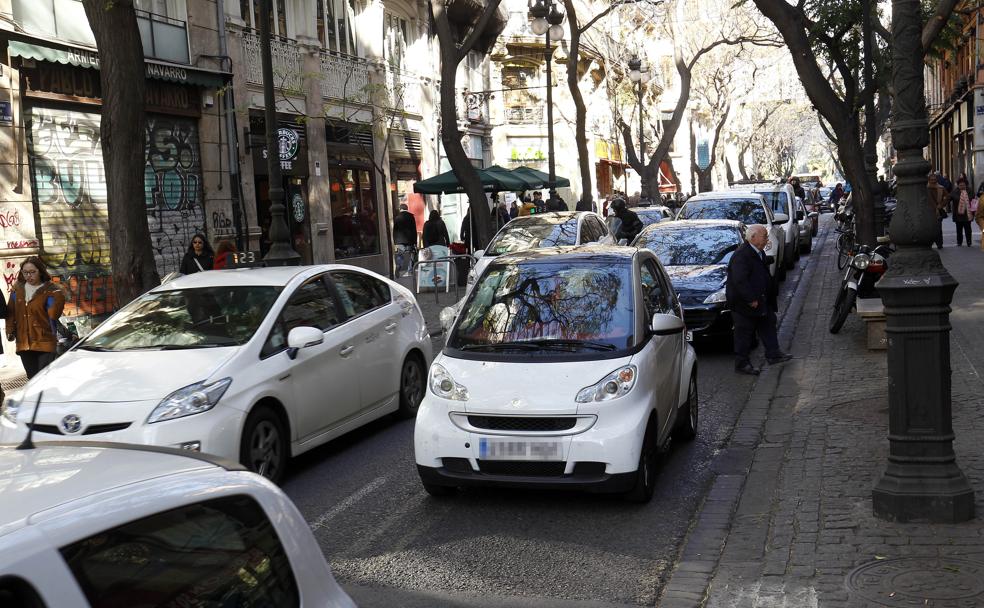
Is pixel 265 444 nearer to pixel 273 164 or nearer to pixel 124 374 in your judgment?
pixel 124 374

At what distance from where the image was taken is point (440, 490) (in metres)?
7.06

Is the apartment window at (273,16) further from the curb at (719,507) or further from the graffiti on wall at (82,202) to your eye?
the curb at (719,507)

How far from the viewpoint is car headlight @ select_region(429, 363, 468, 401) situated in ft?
22.0

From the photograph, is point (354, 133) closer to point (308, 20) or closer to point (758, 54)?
point (308, 20)

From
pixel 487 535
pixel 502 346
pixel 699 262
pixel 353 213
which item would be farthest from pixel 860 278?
pixel 353 213

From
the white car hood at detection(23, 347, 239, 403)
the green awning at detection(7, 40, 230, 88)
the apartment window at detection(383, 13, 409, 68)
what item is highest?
the apartment window at detection(383, 13, 409, 68)

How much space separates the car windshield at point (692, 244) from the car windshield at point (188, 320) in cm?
728

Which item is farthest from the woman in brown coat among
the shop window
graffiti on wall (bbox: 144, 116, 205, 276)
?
the shop window

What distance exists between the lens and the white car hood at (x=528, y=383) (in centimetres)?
646

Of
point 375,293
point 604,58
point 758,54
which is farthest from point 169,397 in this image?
point 758,54

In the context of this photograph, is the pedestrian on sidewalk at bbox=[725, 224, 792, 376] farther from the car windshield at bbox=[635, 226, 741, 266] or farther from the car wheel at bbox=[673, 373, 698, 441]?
the car wheel at bbox=[673, 373, 698, 441]

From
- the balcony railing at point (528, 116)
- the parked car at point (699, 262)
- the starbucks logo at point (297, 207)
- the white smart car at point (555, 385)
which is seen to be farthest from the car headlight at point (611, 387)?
the balcony railing at point (528, 116)

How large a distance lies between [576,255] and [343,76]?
21.7m

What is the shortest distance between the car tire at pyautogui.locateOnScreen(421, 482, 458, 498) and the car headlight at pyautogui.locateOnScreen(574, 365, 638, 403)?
121cm
